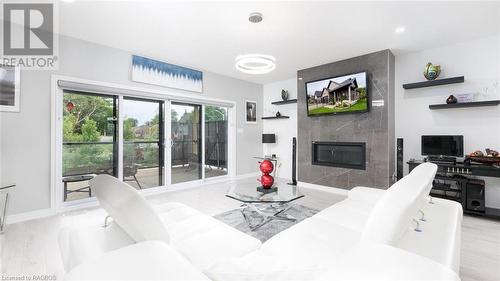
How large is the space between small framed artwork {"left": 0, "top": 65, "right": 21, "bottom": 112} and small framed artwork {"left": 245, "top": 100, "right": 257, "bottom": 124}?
14.4 ft

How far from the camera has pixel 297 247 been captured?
1448 millimetres

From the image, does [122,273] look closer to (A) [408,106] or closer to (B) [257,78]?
(A) [408,106]

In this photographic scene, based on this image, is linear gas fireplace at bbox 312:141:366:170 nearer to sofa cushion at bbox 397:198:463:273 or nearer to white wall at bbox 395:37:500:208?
white wall at bbox 395:37:500:208

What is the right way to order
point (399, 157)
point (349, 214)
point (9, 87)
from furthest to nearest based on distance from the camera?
point (399, 157) → point (9, 87) → point (349, 214)

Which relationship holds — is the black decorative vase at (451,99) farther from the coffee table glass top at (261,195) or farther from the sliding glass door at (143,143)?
the sliding glass door at (143,143)

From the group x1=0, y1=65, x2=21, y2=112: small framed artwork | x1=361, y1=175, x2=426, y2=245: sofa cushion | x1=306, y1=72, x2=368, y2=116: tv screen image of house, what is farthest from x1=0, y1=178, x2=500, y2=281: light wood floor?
x1=306, y1=72, x2=368, y2=116: tv screen image of house

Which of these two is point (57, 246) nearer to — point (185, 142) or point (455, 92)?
point (185, 142)

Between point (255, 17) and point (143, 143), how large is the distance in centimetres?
316

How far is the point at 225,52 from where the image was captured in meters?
4.04

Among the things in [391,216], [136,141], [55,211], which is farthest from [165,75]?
[391,216]

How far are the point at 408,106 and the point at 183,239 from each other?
4490 millimetres

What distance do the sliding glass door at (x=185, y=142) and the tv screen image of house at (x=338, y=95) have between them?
268cm

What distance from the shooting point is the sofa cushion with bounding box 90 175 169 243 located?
1202 millimetres

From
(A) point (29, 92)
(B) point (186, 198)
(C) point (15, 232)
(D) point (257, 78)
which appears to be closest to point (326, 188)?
(B) point (186, 198)
